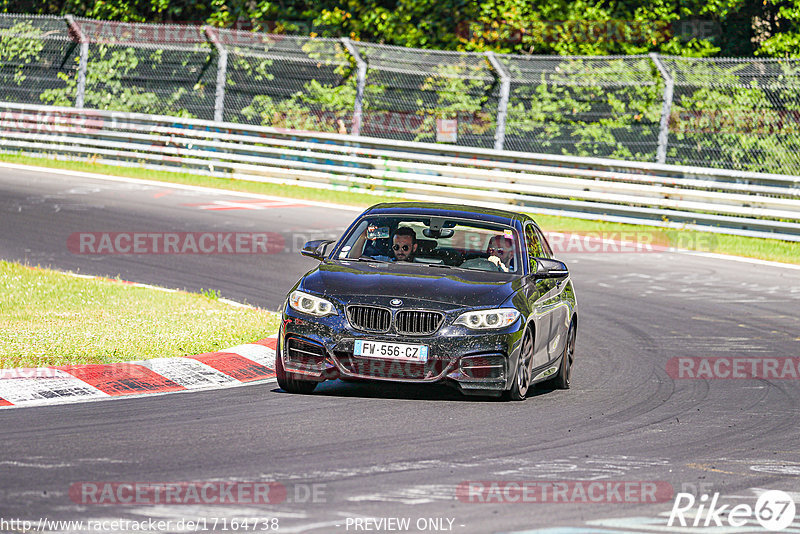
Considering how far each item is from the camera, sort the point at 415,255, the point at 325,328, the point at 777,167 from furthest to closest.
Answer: the point at 777,167
the point at 415,255
the point at 325,328

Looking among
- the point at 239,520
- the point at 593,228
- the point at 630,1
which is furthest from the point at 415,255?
the point at 630,1

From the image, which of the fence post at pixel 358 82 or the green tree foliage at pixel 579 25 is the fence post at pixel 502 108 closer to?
the fence post at pixel 358 82

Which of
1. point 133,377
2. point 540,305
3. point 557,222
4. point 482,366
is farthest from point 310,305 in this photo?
point 557,222

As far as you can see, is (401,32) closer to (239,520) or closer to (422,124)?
(422,124)

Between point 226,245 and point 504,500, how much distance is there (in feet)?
41.0

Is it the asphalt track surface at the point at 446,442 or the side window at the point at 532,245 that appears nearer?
the asphalt track surface at the point at 446,442

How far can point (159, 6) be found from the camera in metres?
36.7

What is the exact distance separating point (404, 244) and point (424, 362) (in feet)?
5.17

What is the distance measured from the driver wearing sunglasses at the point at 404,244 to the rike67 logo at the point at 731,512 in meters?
4.01

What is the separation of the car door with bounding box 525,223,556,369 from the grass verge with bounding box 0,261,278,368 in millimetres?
2564

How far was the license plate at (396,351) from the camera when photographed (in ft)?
29.3

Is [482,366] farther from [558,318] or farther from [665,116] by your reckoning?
[665,116]

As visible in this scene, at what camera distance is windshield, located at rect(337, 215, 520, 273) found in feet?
33.6

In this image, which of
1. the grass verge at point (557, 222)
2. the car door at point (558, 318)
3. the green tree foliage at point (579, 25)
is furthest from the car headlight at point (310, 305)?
the green tree foliage at point (579, 25)
